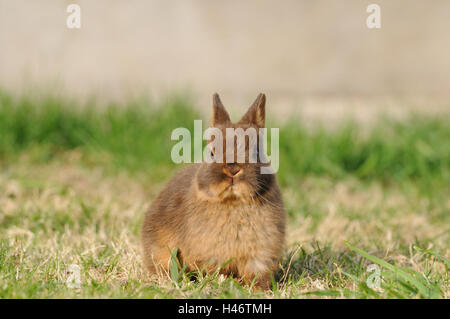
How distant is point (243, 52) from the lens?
24.5 ft

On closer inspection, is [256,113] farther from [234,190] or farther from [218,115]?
[234,190]

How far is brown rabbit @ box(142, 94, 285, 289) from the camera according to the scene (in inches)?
117

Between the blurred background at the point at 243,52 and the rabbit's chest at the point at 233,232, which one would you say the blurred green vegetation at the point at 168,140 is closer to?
the blurred background at the point at 243,52

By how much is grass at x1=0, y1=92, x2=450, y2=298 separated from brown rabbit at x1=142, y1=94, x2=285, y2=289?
0.12 m

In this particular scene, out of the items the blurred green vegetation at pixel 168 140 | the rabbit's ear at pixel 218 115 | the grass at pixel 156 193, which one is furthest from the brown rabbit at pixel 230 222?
the blurred green vegetation at pixel 168 140

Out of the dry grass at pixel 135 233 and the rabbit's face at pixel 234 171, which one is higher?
the rabbit's face at pixel 234 171

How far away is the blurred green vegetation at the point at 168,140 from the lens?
6.18 metres

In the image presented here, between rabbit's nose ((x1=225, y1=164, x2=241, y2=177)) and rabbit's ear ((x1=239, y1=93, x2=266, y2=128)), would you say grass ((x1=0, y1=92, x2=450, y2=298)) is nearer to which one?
rabbit's nose ((x1=225, y1=164, x2=241, y2=177))

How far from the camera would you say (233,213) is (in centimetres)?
304

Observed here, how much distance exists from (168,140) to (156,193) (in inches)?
36.7

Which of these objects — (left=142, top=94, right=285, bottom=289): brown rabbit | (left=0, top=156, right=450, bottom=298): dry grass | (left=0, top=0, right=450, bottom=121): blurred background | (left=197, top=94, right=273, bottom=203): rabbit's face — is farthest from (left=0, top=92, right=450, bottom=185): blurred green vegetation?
(left=197, top=94, right=273, bottom=203): rabbit's face

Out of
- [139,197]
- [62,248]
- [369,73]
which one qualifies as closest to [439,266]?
[62,248]

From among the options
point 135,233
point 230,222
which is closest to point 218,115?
point 230,222
